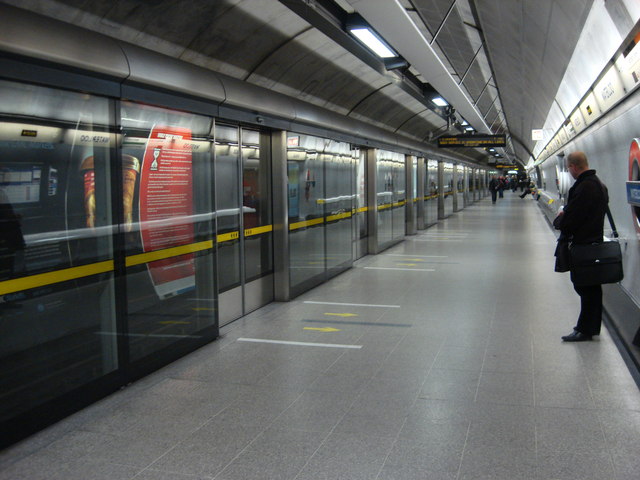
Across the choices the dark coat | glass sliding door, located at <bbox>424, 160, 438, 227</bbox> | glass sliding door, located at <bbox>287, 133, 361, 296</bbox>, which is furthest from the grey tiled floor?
glass sliding door, located at <bbox>424, 160, 438, 227</bbox>

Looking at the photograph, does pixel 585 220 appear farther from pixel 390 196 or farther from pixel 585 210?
pixel 390 196

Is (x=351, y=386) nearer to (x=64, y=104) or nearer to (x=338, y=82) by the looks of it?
(x=64, y=104)

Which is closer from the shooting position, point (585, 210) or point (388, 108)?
point (585, 210)

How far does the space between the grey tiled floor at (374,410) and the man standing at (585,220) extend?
27 centimetres

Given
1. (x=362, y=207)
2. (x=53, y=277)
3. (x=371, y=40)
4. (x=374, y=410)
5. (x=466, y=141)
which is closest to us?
(x=53, y=277)

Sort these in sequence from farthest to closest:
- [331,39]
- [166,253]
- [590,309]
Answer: [331,39] → [590,309] → [166,253]

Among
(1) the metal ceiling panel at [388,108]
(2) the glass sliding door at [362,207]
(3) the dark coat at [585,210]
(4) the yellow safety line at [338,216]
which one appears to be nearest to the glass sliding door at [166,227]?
(3) the dark coat at [585,210]

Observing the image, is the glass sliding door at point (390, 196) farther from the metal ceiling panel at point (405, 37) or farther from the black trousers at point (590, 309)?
the black trousers at point (590, 309)

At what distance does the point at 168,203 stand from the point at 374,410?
2671 mm

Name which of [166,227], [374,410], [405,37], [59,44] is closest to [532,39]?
[405,37]

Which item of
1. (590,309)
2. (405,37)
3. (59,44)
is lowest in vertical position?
(590,309)

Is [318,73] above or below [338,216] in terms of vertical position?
above

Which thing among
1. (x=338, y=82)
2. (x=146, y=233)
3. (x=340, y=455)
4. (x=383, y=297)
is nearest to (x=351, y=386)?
(x=340, y=455)

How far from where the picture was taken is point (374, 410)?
4293 millimetres
